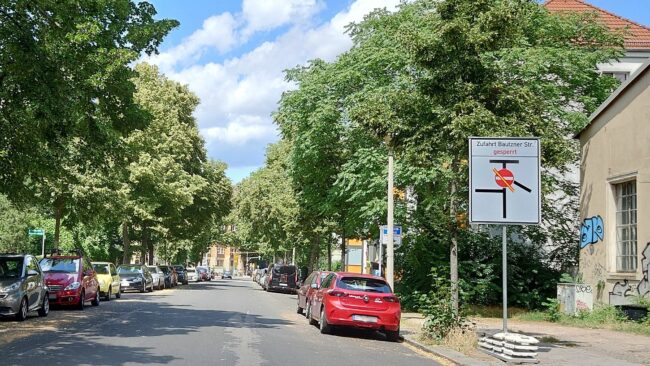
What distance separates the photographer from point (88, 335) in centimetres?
1385

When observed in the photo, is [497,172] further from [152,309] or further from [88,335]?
[152,309]

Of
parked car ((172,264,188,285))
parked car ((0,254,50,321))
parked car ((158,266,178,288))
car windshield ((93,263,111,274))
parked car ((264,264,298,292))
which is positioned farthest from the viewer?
parked car ((172,264,188,285))

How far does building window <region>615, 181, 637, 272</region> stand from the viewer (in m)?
20.1

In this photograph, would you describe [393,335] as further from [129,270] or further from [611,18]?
[611,18]

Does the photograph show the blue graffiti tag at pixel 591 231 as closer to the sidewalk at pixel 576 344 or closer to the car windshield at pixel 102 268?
the sidewalk at pixel 576 344

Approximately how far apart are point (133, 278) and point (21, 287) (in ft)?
62.8

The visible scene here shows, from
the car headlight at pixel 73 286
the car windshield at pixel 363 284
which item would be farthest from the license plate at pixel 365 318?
the car headlight at pixel 73 286

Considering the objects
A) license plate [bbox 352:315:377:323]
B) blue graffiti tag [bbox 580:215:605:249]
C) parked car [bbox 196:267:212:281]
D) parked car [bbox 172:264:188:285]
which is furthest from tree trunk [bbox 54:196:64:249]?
parked car [bbox 196:267:212:281]

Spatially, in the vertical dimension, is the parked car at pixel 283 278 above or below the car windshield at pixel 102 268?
below

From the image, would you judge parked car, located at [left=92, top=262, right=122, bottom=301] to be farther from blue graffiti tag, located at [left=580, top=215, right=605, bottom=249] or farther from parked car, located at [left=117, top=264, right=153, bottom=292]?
blue graffiti tag, located at [left=580, top=215, right=605, bottom=249]

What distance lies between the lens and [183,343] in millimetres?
12758

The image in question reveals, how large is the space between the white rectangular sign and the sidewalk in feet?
8.35

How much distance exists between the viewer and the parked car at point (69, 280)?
20.8 m

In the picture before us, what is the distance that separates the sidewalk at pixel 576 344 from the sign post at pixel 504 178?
96.9 inches
